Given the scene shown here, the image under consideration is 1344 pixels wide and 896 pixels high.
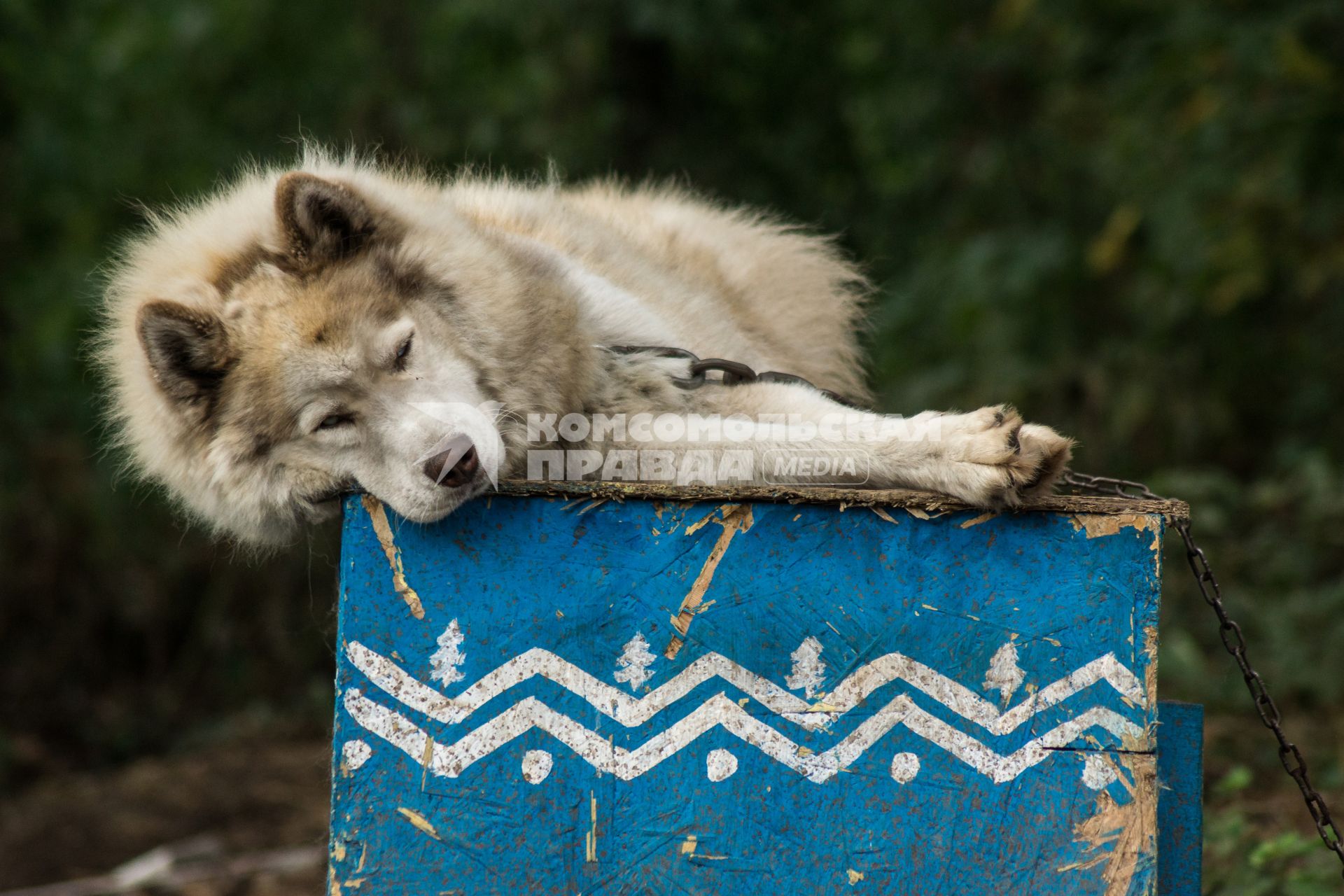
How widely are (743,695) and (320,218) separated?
53.6 inches

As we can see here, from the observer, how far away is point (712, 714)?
214cm

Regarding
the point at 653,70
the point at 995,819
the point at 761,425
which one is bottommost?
the point at 995,819

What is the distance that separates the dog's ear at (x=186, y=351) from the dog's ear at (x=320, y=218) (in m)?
0.25

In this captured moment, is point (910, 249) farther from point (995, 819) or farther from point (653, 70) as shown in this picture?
point (995, 819)

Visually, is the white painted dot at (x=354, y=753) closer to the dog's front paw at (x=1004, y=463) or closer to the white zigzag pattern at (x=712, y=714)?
the white zigzag pattern at (x=712, y=714)

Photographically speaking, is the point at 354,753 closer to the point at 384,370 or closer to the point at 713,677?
the point at 713,677

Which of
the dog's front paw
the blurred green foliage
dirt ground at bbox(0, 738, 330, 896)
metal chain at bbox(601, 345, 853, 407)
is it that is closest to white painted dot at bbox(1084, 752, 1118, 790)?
the dog's front paw

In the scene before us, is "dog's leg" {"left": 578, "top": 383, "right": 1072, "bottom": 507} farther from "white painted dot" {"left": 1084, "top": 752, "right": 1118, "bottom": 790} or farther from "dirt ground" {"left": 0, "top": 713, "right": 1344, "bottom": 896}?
"dirt ground" {"left": 0, "top": 713, "right": 1344, "bottom": 896}

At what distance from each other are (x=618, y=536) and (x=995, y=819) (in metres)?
0.86

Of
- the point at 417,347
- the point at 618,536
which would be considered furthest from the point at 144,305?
the point at 618,536

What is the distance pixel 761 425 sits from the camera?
2631 mm

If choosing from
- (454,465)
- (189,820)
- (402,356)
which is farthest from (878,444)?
(189,820)

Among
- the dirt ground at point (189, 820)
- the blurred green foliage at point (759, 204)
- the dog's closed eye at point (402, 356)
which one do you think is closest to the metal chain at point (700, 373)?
the dog's closed eye at point (402, 356)

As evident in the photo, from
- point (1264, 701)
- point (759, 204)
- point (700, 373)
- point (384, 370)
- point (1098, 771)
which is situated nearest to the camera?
point (1098, 771)
